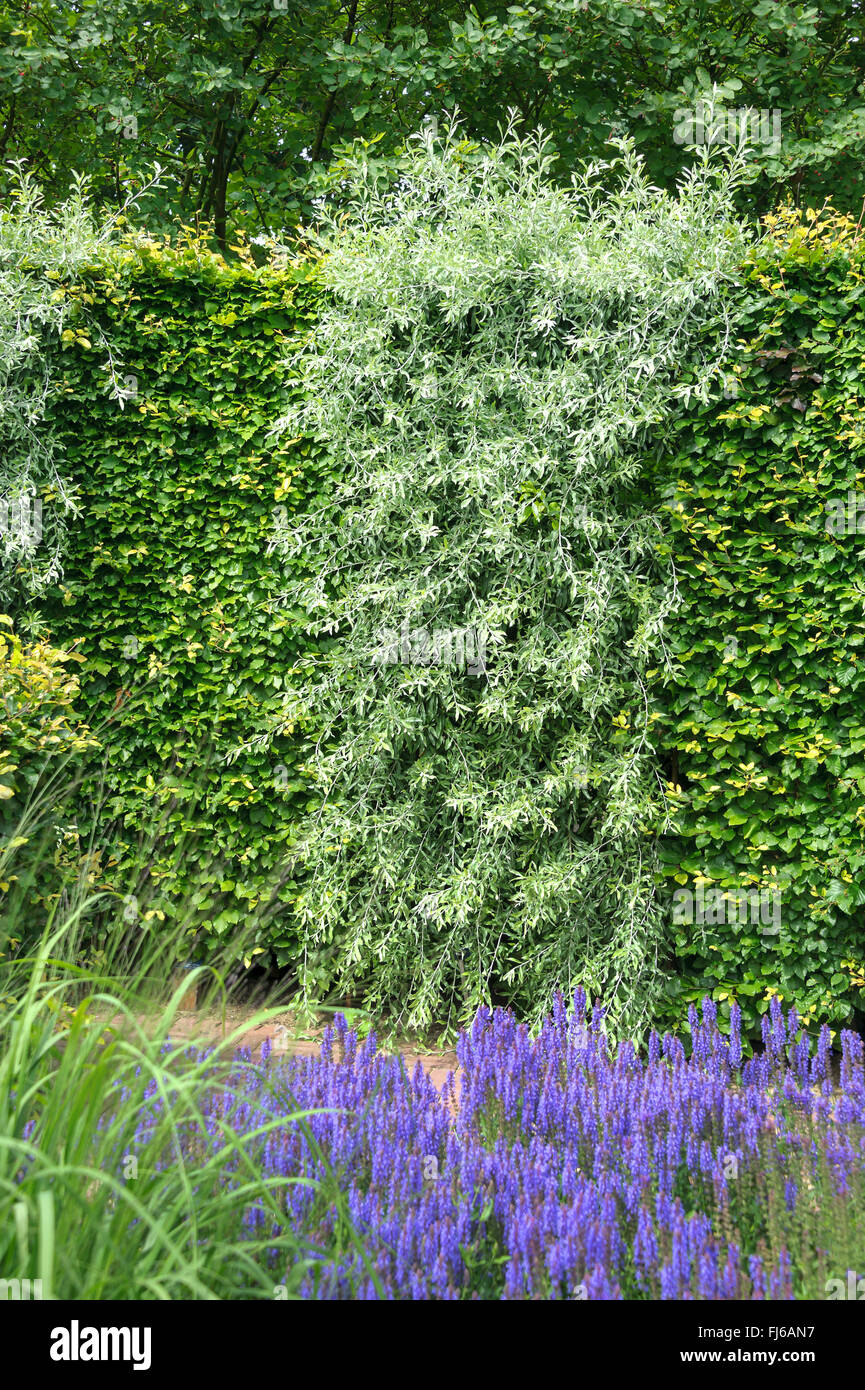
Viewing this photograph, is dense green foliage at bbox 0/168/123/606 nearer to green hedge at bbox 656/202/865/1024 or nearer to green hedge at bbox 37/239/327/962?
green hedge at bbox 37/239/327/962

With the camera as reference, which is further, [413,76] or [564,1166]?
[413,76]

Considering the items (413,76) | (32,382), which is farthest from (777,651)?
(413,76)

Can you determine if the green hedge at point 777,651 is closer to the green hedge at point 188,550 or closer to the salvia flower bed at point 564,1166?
the salvia flower bed at point 564,1166

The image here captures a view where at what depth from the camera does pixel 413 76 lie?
25.7 ft

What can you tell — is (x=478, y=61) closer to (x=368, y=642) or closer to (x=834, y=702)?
(x=368, y=642)

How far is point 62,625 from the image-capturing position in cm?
506

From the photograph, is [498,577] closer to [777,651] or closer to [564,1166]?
[777,651]

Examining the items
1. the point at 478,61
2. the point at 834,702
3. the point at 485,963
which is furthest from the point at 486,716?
the point at 478,61

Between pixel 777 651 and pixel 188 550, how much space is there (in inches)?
110

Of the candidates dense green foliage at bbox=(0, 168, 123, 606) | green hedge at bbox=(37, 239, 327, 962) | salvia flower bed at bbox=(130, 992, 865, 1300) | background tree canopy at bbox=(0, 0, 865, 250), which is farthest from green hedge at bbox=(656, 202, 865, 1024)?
background tree canopy at bbox=(0, 0, 865, 250)

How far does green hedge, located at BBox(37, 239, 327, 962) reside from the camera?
489cm

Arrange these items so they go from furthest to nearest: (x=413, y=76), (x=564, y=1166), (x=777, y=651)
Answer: (x=413, y=76)
(x=777, y=651)
(x=564, y=1166)

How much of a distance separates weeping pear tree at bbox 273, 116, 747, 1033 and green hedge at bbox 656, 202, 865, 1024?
16 centimetres

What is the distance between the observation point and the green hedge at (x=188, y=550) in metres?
4.89
